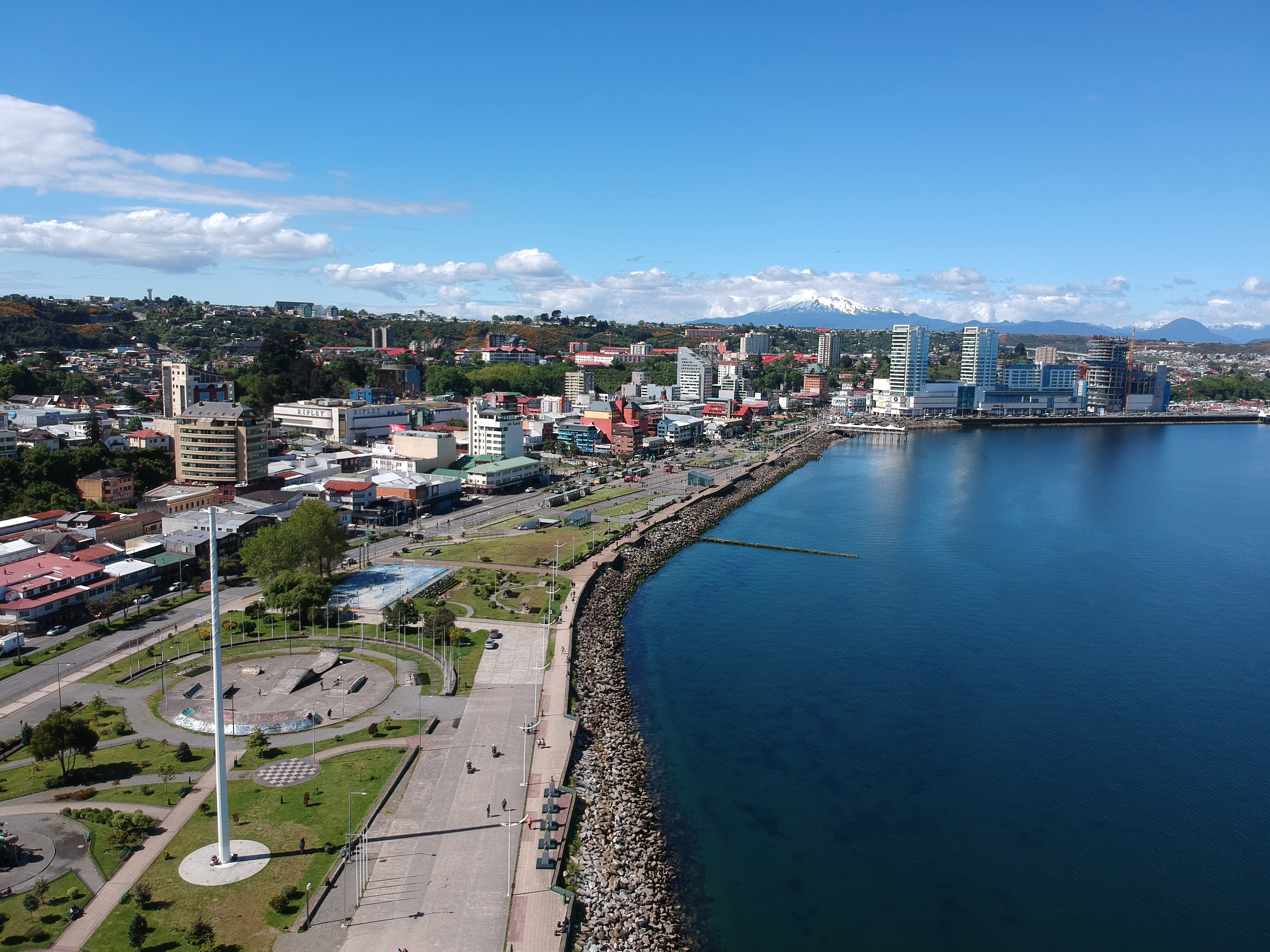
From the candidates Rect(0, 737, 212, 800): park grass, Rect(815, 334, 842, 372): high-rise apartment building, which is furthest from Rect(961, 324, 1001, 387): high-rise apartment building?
Rect(0, 737, 212, 800): park grass

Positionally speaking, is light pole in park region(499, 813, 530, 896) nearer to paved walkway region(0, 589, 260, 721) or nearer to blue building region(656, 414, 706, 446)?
paved walkway region(0, 589, 260, 721)

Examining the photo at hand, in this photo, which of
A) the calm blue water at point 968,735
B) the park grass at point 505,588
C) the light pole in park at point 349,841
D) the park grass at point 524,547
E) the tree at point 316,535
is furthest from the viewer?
the park grass at point 524,547

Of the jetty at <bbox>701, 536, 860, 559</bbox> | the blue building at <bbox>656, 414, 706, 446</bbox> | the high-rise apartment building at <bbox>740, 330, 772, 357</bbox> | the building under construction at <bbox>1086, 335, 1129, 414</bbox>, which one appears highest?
the high-rise apartment building at <bbox>740, 330, 772, 357</bbox>

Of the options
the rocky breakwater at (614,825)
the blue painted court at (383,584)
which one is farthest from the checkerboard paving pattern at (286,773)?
the blue painted court at (383,584)

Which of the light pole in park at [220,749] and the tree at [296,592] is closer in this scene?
the light pole in park at [220,749]

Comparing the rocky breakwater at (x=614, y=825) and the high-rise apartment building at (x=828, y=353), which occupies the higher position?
the high-rise apartment building at (x=828, y=353)

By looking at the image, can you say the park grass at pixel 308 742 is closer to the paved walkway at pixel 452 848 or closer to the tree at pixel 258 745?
the tree at pixel 258 745

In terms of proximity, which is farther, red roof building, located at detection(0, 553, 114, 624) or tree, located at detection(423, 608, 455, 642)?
red roof building, located at detection(0, 553, 114, 624)

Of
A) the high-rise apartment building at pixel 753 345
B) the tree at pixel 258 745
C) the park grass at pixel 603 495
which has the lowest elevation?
the tree at pixel 258 745
